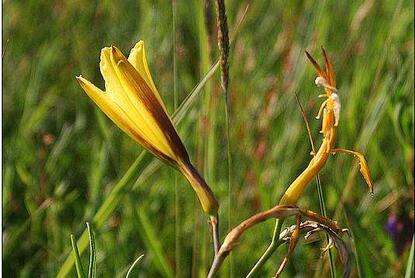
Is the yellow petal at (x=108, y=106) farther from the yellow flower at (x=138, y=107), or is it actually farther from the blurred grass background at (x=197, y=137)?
the blurred grass background at (x=197, y=137)

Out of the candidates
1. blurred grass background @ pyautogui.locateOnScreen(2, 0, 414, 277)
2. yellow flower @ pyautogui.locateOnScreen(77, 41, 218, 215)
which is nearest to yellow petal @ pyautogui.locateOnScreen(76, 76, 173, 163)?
yellow flower @ pyautogui.locateOnScreen(77, 41, 218, 215)

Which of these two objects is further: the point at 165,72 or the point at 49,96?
the point at 165,72

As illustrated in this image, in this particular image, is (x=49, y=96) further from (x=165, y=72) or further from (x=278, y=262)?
(x=278, y=262)

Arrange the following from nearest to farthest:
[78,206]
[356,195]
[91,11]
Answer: [78,206] → [356,195] → [91,11]

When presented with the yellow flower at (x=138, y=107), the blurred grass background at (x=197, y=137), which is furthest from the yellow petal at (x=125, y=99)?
the blurred grass background at (x=197, y=137)

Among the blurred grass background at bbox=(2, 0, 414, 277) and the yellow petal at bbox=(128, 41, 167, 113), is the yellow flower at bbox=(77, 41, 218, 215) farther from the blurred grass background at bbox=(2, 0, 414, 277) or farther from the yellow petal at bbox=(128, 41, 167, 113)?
the blurred grass background at bbox=(2, 0, 414, 277)

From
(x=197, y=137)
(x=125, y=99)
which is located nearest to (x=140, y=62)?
(x=125, y=99)

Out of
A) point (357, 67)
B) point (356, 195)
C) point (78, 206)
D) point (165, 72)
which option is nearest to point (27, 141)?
point (78, 206)
